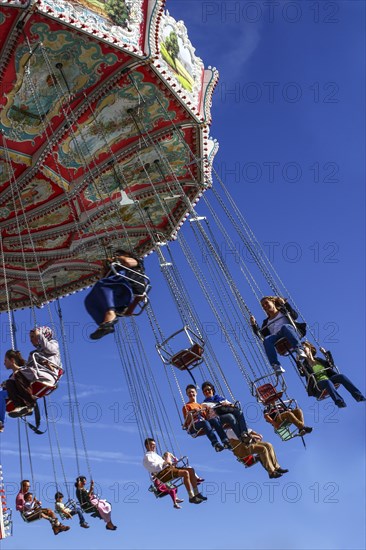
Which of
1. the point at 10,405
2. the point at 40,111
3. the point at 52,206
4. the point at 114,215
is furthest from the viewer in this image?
the point at 114,215

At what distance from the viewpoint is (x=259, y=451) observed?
33.3 feet

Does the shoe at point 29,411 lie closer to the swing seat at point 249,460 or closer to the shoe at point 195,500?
the shoe at point 195,500

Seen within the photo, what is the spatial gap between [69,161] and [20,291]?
17.7 feet

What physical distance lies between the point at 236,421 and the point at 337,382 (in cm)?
162

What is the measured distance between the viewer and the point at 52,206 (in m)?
14.9

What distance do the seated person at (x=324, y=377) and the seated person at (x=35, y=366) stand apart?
3433 mm

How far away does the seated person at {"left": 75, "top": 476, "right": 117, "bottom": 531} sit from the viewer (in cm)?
1280

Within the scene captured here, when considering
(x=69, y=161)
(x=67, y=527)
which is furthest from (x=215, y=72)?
(x=67, y=527)

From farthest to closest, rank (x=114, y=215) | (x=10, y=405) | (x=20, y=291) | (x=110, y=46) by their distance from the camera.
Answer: (x=20, y=291) < (x=114, y=215) < (x=110, y=46) < (x=10, y=405)

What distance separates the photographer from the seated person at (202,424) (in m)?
10.4

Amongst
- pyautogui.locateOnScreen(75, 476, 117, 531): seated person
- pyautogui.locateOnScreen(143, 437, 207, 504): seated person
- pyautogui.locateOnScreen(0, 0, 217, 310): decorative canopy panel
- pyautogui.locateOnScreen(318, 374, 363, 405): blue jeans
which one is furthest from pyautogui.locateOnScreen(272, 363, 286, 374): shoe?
pyautogui.locateOnScreen(75, 476, 117, 531): seated person

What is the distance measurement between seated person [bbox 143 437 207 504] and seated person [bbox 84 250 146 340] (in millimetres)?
3403

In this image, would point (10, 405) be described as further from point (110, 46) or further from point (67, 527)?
point (110, 46)

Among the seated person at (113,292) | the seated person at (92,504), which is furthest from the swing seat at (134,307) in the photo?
the seated person at (92,504)
